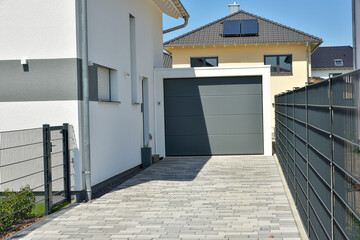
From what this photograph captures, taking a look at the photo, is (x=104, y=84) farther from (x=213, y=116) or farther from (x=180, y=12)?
(x=180, y=12)

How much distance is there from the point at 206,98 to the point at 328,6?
909 inches

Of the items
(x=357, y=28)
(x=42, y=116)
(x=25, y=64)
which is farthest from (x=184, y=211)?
(x=357, y=28)

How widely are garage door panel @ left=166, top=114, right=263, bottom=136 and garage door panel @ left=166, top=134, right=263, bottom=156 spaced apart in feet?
0.56

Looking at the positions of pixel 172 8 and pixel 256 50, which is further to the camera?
pixel 256 50

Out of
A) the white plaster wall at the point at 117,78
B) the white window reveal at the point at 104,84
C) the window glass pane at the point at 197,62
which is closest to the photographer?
the white plaster wall at the point at 117,78

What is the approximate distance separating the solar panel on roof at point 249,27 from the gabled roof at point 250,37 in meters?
0.31

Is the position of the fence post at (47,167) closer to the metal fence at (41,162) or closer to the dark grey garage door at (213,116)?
the metal fence at (41,162)

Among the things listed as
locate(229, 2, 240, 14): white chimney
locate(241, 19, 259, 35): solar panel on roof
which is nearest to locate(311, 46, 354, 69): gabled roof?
locate(229, 2, 240, 14): white chimney

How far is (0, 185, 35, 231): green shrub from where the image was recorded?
6.87 meters

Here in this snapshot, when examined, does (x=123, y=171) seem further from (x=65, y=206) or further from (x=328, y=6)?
(x=328, y=6)

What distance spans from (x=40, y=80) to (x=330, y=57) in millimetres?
49152

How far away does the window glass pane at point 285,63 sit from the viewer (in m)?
27.0

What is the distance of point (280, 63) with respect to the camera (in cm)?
2709

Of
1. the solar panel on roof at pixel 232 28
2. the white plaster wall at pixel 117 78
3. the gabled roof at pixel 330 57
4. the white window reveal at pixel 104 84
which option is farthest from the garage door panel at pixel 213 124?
the gabled roof at pixel 330 57
